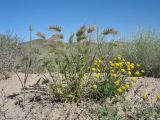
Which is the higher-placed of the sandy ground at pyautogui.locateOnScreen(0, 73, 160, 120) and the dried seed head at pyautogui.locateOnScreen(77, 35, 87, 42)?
the dried seed head at pyautogui.locateOnScreen(77, 35, 87, 42)

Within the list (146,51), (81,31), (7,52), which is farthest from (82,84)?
(7,52)

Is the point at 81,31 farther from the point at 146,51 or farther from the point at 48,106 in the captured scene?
the point at 146,51

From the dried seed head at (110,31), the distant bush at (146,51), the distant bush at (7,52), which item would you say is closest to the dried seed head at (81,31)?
the dried seed head at (110,31)

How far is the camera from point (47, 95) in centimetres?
534

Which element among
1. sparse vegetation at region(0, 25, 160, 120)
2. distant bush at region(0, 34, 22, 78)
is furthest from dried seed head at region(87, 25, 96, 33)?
distant bush at region(0, 34, 22, 78)

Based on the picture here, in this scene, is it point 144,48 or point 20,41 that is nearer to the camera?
point 144,48

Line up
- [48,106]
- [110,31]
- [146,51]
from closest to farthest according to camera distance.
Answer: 1. [110,31]
2. [48,106]
3. [146,51]

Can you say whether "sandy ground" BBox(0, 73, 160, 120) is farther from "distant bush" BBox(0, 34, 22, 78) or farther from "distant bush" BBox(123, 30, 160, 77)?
"distant bush" BBox(0, 34, 22, 78)

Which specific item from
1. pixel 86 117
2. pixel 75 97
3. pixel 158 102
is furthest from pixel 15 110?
pixel 158 102

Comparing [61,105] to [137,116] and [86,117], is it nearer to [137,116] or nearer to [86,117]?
[86,117]

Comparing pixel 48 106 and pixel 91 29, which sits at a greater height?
pixel 91 29

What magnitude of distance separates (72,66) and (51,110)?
812 mm

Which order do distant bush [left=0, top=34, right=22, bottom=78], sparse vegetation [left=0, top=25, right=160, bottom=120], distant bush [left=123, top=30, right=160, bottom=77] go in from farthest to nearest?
distant bush [left=0, top=34, right=22, bottom=78], distant bush [left=123, top=30, right=160, bottom=77], sparse vegetation [left=0, top=25, right=160, bottom=120]

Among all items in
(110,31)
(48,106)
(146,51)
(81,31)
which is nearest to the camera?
(81,31)
